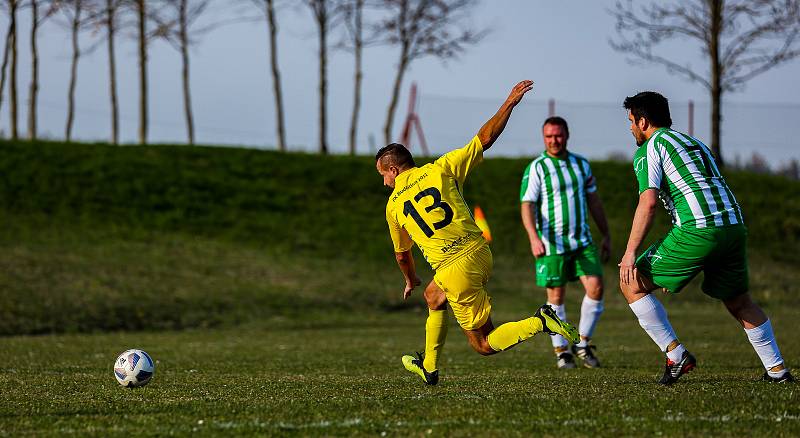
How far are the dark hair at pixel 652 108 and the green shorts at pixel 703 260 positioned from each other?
0.88 meters

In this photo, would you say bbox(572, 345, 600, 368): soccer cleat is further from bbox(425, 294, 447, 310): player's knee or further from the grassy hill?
the grassy hill

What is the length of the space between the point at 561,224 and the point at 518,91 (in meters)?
3.37

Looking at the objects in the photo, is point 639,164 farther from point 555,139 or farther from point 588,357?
point 588,357

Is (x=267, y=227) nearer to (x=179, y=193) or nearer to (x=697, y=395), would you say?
(x=179, y=193)

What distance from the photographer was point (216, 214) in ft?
105

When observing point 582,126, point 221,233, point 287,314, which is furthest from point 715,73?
point 287,314

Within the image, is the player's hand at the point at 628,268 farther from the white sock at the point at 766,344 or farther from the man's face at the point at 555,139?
the man's face at the point at 555,139

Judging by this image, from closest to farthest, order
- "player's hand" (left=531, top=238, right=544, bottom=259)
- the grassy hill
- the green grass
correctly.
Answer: the green grass → "player's hand" (left=531, top=238, right=544, bottom=259) → the grassy hill

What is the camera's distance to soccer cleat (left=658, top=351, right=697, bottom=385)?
25.8 ft

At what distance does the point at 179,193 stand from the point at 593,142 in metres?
15.0

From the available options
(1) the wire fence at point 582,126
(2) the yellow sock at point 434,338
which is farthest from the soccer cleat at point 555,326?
(1) the wire fence at point 582,126

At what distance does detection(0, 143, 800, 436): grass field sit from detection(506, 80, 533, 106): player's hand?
2.21 meters

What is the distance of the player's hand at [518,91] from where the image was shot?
807 cm

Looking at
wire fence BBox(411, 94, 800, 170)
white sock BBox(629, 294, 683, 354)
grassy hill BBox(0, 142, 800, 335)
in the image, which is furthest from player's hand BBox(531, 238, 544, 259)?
wire fence BBox(411, 94, 800, 170)
